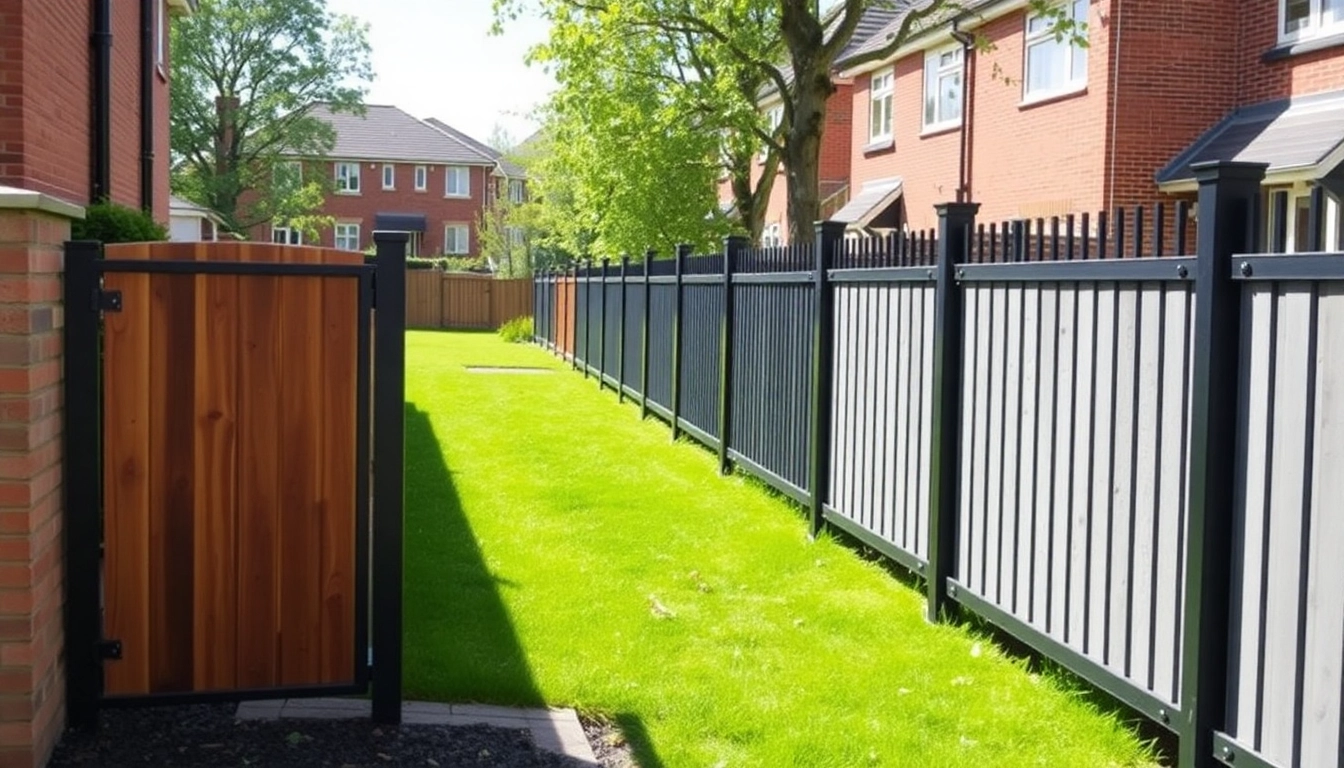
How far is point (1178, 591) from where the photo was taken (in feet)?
14.2

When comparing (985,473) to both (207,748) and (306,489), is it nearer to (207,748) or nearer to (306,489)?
(306,489)

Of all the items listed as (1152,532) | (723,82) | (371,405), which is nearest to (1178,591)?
(1152,532)

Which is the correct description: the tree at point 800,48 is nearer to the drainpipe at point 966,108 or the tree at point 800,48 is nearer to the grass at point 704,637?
the drainpipe at point 966,108

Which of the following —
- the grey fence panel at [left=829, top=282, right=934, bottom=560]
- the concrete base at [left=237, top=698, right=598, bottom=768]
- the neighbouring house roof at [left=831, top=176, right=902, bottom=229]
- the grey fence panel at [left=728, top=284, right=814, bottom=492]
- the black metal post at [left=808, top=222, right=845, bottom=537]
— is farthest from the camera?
the neighbouring house roof at [left=831, top=176, right=902, bottom=229]

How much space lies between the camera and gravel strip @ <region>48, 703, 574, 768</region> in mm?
4332

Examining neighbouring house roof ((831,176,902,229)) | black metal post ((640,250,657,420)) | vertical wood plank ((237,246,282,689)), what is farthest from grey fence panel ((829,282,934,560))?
neighbouring house roof ((831,176,902,229))

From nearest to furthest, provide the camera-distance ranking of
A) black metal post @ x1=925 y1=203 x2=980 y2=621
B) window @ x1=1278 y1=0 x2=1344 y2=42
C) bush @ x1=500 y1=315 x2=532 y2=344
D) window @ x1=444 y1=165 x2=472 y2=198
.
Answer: black metal post @ x1=925 y1=203 x2=980 y2=621 < window @ x1=1278 y1=0 x2=1344 y2=42 < bush @ x1=500 y1=315 x2=532 y2=344 < window @ x1=444 y1=165 x2=472 y2=198

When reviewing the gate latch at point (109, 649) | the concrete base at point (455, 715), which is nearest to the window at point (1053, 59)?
the concrete base at point (455, 715)

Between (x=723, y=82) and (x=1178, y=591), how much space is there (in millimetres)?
17111

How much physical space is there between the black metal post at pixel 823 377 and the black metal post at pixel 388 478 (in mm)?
4035

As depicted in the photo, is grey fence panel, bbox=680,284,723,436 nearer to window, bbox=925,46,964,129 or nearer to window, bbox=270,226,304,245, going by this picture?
window, bbox=925,46,964,129

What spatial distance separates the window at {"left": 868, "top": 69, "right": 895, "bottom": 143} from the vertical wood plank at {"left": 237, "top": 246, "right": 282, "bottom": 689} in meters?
22.6

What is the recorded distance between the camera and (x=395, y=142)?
66625mm

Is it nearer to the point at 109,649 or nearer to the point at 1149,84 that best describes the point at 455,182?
the point at 1149,84
